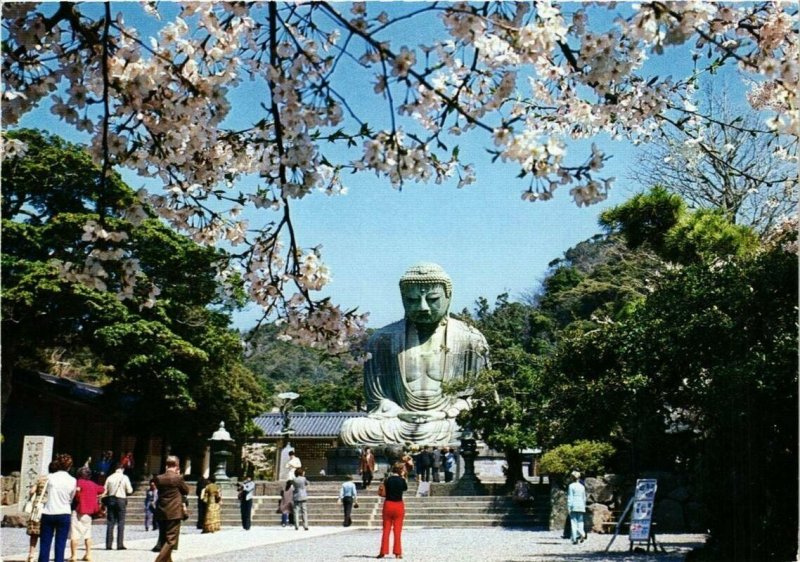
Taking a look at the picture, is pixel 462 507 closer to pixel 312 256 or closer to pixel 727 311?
pixel 727 311

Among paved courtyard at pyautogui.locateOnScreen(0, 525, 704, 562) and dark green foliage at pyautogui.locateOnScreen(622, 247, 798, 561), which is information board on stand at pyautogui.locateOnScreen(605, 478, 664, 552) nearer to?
paved courtyard at pyautogui.locateOnScreen(0, 525, 704, 562)

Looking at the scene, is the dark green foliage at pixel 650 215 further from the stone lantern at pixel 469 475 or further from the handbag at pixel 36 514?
the handbag at pixel 36 514

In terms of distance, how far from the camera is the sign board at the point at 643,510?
11.8 m

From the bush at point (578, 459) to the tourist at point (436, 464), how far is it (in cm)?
688

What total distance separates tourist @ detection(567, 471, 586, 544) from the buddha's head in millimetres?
12286

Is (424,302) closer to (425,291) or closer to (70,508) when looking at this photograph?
(425,291)

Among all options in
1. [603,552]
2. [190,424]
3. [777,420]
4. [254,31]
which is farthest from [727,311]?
[190,424]

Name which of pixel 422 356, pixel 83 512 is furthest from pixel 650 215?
pixel 422 356

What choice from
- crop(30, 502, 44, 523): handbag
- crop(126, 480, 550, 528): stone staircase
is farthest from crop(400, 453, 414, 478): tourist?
crop(30, 502, 44, 523): handbag

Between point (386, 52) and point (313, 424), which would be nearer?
point (386, 52)

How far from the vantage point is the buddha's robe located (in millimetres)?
25469

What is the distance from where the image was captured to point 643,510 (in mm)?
12008

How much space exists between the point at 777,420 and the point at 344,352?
19.6 ft

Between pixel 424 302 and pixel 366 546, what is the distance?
12.8 m
